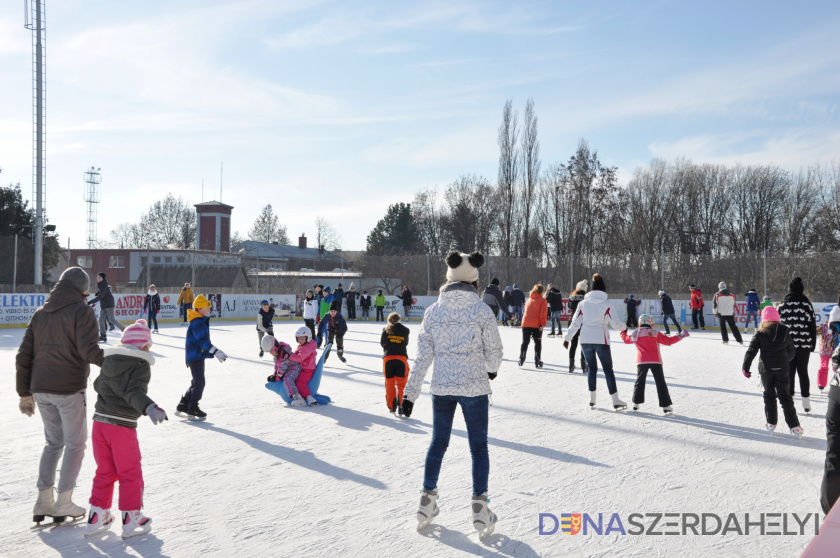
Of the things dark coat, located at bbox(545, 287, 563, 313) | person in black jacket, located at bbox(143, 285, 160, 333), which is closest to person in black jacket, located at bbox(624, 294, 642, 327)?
dark coat, located at bbox(545, 287, 563, 313)

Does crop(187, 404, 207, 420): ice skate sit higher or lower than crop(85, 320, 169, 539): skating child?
lower

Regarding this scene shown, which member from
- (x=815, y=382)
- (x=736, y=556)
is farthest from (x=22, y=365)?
(x=815, y=382)

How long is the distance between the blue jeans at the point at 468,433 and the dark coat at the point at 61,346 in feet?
6.41

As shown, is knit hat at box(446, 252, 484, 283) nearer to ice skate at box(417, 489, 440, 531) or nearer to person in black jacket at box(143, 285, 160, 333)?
ice skate at box(417, 489, 440, 531)

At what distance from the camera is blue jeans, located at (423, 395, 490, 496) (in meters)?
3.71

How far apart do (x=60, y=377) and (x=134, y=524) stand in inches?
36.8

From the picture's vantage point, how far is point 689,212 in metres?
42.8

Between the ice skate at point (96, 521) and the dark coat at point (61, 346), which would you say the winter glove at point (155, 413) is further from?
the ice skate at point (96, 521)

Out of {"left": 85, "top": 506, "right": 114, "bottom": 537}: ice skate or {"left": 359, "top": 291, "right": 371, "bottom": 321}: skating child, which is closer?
{"left": 85, "top": 506, "right": 114, "bottom": 537}: ice skate

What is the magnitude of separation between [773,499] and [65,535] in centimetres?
431

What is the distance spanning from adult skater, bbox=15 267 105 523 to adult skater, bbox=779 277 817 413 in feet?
22.0

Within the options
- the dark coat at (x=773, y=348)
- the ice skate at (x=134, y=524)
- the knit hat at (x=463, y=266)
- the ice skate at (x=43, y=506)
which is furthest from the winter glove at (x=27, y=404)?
the dark coat at (x=773, y=348)

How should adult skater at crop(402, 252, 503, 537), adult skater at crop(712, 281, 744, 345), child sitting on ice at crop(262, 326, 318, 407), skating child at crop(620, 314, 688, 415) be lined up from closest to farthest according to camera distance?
1. adult skater at crop(402, 252, 503, 537)
2. skating child at crop(620, 314, 688, 415)
3. child sitting on ice at crop(262, 326, 318, 407)
4. adult skater at crop(712, 281, 744, 345)

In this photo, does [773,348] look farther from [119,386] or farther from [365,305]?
[365,305]
